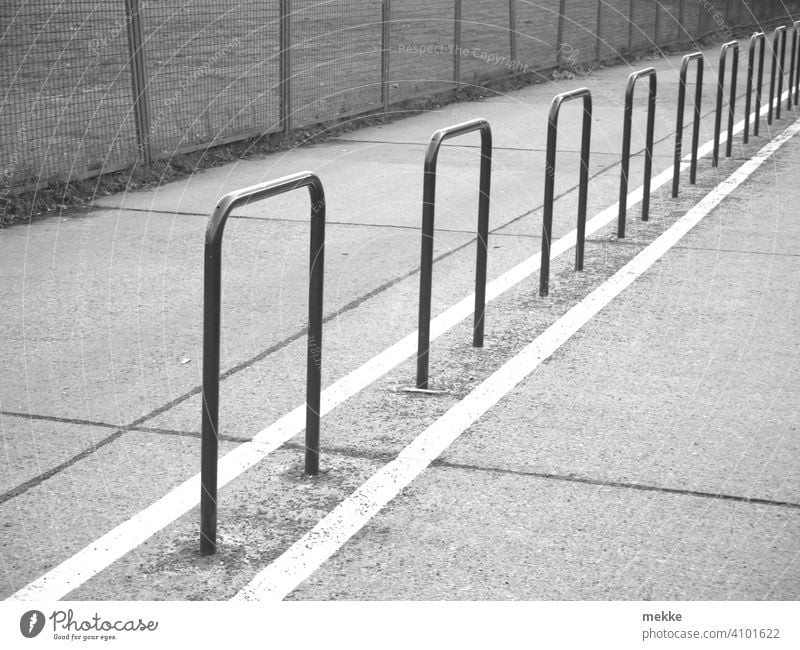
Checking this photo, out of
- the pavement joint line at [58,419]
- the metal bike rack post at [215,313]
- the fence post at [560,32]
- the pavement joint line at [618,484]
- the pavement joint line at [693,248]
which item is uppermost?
the fence post at [560,32]

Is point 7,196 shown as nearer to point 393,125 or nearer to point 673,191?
point 673,191

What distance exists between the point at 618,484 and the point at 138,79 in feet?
23.1

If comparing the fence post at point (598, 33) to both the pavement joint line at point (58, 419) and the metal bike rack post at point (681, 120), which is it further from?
the pavement joint line at point (58, 419)

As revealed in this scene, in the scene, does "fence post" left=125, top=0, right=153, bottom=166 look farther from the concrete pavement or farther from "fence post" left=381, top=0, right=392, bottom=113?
"fence post" left=381, top=0, right=392, bottom=113

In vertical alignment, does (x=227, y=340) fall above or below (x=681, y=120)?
below

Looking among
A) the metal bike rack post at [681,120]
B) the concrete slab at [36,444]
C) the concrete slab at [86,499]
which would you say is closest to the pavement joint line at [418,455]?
the concrete slab at [86,499]

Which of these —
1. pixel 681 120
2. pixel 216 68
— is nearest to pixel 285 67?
pixel 681 120

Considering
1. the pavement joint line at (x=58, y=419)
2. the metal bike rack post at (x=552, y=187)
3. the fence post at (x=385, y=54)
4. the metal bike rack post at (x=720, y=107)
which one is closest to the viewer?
the pavement joint line at (x=58, y=419)

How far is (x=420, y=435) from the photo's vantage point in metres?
4.50

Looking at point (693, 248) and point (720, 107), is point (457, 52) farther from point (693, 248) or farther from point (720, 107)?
point (693, 248)

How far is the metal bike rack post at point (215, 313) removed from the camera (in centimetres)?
326

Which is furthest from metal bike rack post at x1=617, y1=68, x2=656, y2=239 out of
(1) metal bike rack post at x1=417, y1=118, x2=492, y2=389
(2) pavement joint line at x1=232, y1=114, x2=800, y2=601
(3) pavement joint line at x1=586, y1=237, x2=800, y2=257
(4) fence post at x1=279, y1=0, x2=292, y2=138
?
(4) fence post at x1=279, y1=0, x2=292, y2=138

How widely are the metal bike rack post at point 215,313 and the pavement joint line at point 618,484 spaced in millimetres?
661

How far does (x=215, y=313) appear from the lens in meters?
3.27
